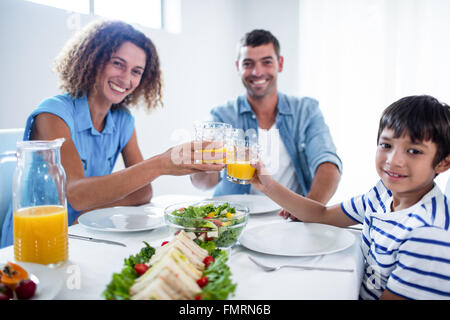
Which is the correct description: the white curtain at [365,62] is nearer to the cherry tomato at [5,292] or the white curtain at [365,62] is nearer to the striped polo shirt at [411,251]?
the striped polo shirt at [411,251]

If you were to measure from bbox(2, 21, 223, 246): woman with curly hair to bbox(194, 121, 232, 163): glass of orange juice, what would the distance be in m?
0.10

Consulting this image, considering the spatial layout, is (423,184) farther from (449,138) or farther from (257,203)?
(257,203)

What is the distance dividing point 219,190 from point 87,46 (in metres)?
1.20

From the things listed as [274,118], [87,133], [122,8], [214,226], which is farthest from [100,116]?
[122,8]

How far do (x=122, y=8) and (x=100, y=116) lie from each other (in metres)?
2.21

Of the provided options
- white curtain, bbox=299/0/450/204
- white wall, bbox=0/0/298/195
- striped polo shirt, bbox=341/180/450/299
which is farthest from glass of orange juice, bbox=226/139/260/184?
white curtain, bbox=299/0/450/204

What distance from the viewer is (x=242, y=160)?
1488mm

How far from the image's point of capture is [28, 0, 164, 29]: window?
3.16m

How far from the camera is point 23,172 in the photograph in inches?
37.7

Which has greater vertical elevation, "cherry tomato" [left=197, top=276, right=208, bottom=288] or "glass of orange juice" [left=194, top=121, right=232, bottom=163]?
"glass of orange juice" [left=194, top=121, right=232, bottom=163]

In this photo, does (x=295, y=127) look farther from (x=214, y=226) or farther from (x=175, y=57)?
(x=175, y=57)

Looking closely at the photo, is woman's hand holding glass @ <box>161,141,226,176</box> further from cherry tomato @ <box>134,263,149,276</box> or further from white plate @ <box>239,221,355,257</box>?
cherry tomato @ <box>134,263,149,276</box>

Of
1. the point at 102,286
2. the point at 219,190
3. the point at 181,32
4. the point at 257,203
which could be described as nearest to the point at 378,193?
the point at 257,203
